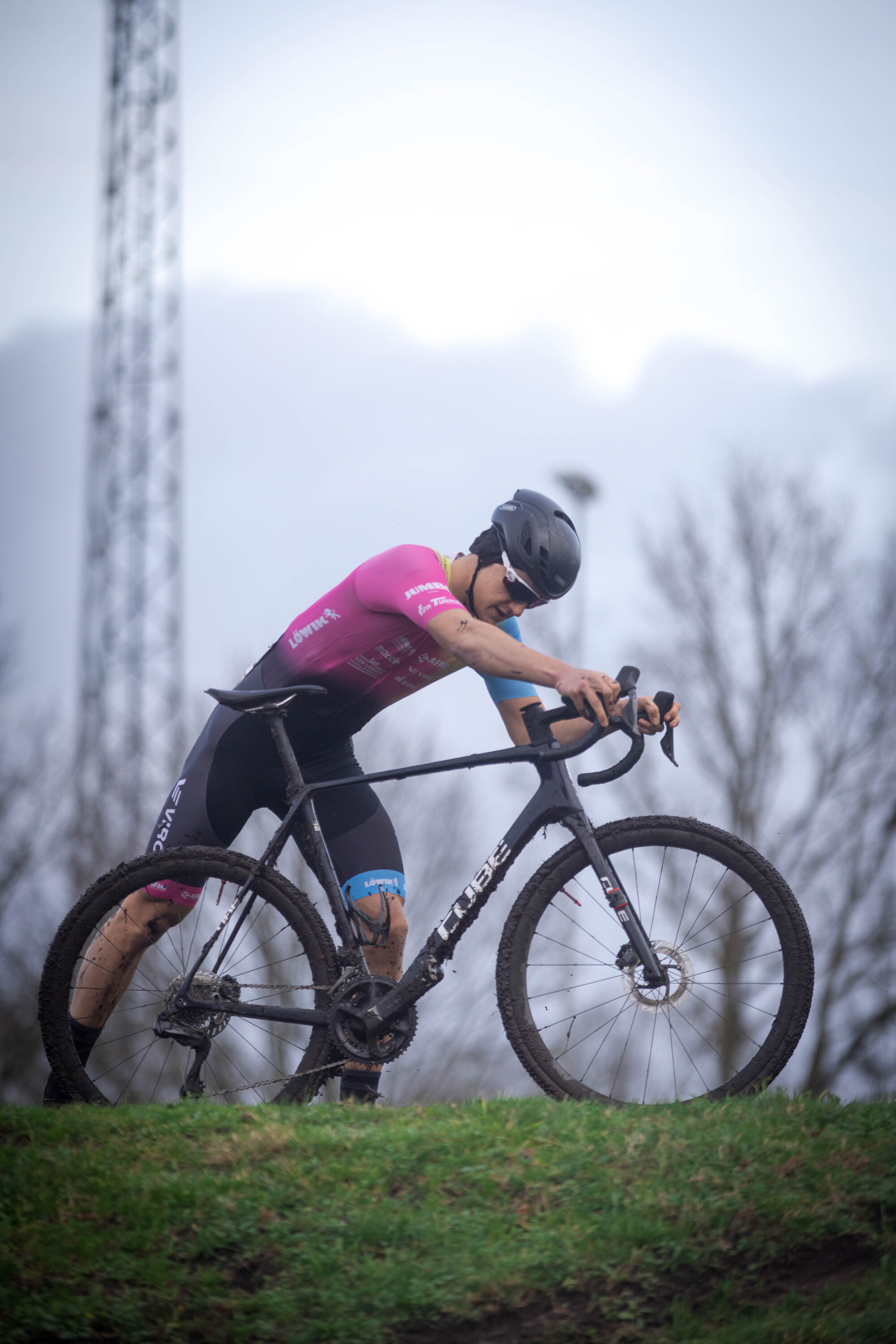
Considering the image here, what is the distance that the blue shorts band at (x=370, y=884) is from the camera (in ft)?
14.1

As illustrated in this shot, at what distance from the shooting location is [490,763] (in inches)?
154

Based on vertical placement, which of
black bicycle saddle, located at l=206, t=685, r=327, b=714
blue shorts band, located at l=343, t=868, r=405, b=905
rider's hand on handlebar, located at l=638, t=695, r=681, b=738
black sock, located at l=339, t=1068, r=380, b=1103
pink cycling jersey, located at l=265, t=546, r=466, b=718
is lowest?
black sock, located at l=339, t=1068, r=380, b=1103

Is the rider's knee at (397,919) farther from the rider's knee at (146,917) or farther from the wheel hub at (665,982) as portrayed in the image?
the wheel hub at (665,982)

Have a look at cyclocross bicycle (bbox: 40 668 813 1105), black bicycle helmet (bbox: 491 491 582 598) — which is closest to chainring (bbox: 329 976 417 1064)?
cyclocross bicycle (bbox: 40 668 813 1105)

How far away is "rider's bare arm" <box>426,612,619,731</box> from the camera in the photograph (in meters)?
3.70

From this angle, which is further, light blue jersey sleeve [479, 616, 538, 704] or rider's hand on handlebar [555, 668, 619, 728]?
light blue jersey sleeve [479, 616, 538, 704]

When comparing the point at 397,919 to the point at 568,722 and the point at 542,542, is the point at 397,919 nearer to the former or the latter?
the point at 568,722

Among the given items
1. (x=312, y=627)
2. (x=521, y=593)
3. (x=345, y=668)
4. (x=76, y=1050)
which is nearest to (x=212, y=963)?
(x=76, y=1050)

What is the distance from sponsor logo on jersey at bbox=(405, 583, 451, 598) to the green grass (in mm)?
1744

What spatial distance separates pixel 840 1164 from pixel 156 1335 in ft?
6.03

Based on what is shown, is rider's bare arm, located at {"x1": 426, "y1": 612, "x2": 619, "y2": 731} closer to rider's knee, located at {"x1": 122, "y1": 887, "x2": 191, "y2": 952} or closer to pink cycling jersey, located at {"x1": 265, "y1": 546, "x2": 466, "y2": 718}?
pink cycling jersey, located at {"x1": 265, "y1": 546, "x2": 466, "y2": 718}

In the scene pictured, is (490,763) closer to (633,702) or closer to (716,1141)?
(633,702)

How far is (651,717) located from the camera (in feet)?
12.8

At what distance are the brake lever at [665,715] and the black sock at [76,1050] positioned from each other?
7.41 ft
